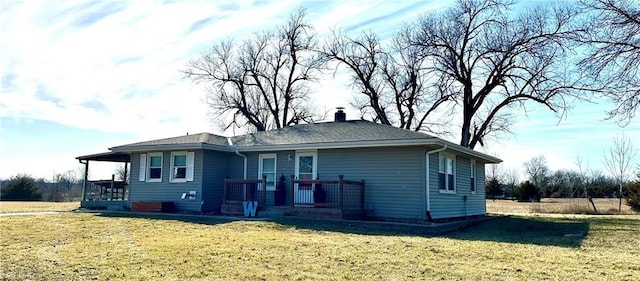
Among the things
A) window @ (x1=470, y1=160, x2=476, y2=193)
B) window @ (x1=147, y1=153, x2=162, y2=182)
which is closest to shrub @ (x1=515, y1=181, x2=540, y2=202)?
window @ (x1=470, y1=160, x2=476, y2=193)

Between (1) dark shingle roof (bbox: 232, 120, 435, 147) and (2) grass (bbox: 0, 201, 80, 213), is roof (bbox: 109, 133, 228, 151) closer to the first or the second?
(1) dark shingle roof (bbox: 232, 120, 435, 147)

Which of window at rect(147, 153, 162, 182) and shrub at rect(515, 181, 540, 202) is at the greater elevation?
window at rect(147, 153, 162, 182)

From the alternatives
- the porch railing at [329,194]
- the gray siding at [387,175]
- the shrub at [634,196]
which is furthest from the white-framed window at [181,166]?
the shrub at [634,196]

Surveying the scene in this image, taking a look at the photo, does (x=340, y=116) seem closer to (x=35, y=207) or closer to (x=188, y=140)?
(x=188, y=140)

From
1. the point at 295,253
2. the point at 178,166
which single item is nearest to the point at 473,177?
the point at 178,166

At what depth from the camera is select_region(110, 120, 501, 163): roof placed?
44.0 ft

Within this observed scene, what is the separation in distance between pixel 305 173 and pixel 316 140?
3.70 feet

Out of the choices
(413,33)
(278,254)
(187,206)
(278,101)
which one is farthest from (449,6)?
(278,254)

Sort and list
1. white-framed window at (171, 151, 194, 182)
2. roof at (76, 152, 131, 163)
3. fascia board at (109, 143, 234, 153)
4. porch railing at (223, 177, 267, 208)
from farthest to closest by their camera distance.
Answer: roof at (76, 152, 131, 163) → white-framed window at (171, 151, 194, 182) → fascia board at (109, 143, 234, 153) → porch railing at (223, 177, 267, 208)

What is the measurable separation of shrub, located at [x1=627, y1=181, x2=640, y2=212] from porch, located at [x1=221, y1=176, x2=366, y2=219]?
15.4 metres

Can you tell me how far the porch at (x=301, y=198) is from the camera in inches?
523

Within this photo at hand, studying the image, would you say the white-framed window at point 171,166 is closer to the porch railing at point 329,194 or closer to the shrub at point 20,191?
the porch railing at point 329,194

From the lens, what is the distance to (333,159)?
1473cm

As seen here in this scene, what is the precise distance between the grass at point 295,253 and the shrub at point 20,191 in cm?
2772
